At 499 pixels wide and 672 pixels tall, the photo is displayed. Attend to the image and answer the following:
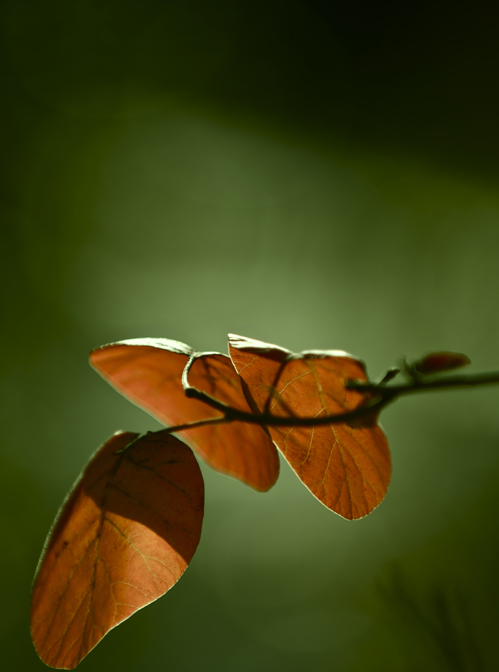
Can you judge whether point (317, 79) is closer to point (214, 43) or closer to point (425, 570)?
point (214, 43)

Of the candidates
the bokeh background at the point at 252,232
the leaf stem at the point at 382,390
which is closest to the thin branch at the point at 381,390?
the leaf stem at the point at 382,390

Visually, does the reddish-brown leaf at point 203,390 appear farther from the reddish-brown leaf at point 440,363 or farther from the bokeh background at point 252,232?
the bokeh background at point 252,232

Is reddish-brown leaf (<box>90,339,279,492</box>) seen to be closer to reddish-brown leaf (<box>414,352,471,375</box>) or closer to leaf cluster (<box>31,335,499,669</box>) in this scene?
leaf cluster (<box>31,335,499,669</box>)

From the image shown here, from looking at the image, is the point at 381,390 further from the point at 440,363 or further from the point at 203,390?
the point at 203,390

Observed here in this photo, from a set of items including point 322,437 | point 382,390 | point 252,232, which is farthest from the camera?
point 252,232

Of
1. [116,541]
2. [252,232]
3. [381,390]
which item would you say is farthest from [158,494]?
[252,232]


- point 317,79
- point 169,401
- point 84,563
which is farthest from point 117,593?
point 317,79
